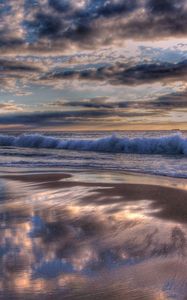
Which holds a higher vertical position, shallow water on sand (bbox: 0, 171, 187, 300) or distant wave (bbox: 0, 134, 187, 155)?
distant wave (bbox: 0, 134, 187, 155)

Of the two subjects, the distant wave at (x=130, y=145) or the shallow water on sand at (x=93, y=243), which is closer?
the shallow water on sand at (x=93, y=243)

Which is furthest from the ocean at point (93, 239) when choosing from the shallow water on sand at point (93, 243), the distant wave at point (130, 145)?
the distant wave at point (130, 145)

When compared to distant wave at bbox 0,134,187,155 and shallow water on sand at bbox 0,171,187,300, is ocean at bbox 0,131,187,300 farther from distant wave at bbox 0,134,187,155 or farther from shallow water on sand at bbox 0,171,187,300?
distant wave at bbox 0,134,187,155

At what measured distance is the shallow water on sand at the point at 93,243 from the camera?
3229mm

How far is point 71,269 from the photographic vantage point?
3.64m

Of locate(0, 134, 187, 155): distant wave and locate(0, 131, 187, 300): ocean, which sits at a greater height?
locate(0, 134, 187, 155): distant wave

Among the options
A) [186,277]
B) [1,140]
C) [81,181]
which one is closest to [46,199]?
[81,181]

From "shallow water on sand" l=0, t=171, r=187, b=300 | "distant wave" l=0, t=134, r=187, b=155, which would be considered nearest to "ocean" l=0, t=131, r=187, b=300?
"shallow water on sand" l=0, t=171, r=187, b=300

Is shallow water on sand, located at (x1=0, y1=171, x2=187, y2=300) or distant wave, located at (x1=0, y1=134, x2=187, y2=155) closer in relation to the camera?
shallow water on sand, located at (x1=0, y1=171, x2=187, y2=300)

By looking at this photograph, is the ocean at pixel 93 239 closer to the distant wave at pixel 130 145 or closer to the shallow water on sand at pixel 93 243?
the shallow water on sand at pixel 93 243

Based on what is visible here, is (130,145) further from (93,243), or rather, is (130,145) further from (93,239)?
(93,243)

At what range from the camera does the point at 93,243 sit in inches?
178

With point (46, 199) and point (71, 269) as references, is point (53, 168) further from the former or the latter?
point (71, 269)

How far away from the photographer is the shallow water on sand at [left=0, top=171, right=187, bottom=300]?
323cm
